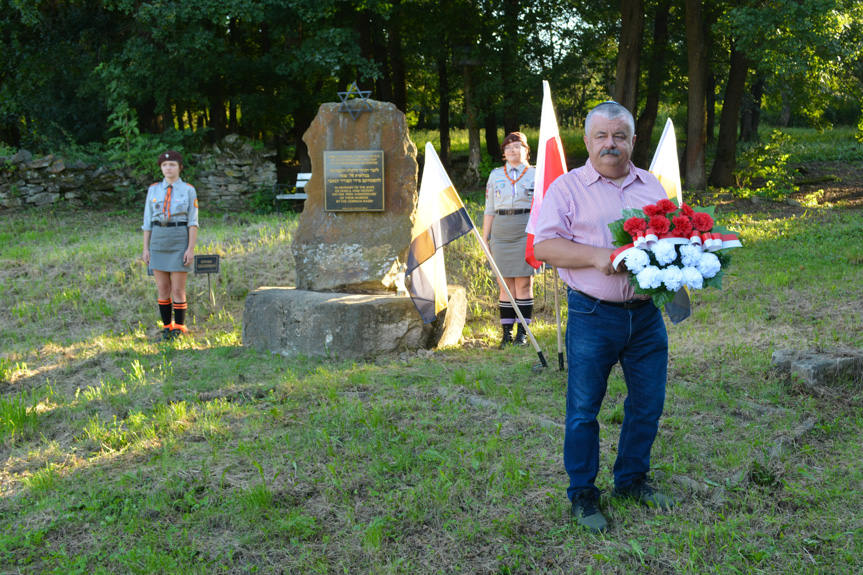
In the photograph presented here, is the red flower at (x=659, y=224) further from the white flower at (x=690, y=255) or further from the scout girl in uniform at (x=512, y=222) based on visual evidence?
the scout girl in uniform at (x=512, y=222)

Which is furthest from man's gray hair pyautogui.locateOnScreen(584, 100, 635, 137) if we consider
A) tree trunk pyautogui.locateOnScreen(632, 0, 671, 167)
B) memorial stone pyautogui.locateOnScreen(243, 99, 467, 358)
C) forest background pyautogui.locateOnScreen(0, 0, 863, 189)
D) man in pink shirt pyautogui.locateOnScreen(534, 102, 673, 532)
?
tree trunk pyautogui.locateOnScreen(632, 0, 671, 167)

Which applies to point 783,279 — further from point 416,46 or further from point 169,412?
point 416,46

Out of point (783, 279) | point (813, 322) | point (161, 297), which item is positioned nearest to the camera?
point (813, 322)

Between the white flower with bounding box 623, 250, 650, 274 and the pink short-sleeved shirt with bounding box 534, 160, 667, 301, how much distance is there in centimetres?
24

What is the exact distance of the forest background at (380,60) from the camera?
1348 centimetres

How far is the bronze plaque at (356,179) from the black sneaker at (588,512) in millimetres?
4422

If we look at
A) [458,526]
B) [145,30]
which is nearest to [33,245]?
[145,30]

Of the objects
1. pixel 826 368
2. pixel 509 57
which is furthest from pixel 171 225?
pixel 509 57

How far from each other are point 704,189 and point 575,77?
17.7ft

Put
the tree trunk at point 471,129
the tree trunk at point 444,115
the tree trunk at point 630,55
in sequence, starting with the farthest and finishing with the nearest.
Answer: the tree trunk at point 444,115, the tree trunk at point 471,129, the tree trunk at point 630,55

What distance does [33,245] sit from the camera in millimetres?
10906

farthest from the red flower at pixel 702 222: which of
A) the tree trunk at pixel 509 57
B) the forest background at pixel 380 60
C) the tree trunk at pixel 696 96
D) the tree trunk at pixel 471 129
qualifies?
the tree trunk at pixel 471 129

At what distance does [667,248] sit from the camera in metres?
2.62

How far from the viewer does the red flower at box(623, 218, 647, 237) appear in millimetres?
2658
